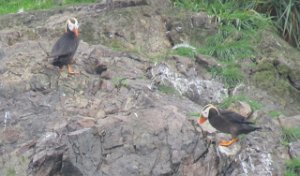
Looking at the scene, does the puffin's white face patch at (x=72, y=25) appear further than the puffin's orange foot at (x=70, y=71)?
Yes

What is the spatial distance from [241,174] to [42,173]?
7.25 feet

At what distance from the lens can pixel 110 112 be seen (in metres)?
10.9

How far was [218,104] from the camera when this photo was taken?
472 inches

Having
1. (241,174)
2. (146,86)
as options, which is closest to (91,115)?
(146,86)

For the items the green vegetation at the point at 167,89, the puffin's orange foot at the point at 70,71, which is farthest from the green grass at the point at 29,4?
the green vegetation at the point at 167,89

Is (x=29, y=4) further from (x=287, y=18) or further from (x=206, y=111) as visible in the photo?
(x=206, y=111)

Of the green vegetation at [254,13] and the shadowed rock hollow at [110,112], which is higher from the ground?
the shadowed rock hollow at [110,112]

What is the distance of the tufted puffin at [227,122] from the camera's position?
10.7m

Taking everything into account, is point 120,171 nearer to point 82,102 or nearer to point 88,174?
point 88,174

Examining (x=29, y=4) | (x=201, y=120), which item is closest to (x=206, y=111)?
(x=201, y=120)

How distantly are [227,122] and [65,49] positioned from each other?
7.29 ft

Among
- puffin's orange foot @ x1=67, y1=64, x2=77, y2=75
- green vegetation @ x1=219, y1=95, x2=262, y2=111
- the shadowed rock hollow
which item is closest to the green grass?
the shadowed rock hollow

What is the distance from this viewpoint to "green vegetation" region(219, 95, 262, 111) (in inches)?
465

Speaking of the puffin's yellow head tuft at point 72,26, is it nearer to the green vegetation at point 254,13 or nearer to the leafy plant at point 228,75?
the leafy plant at point 228,75
